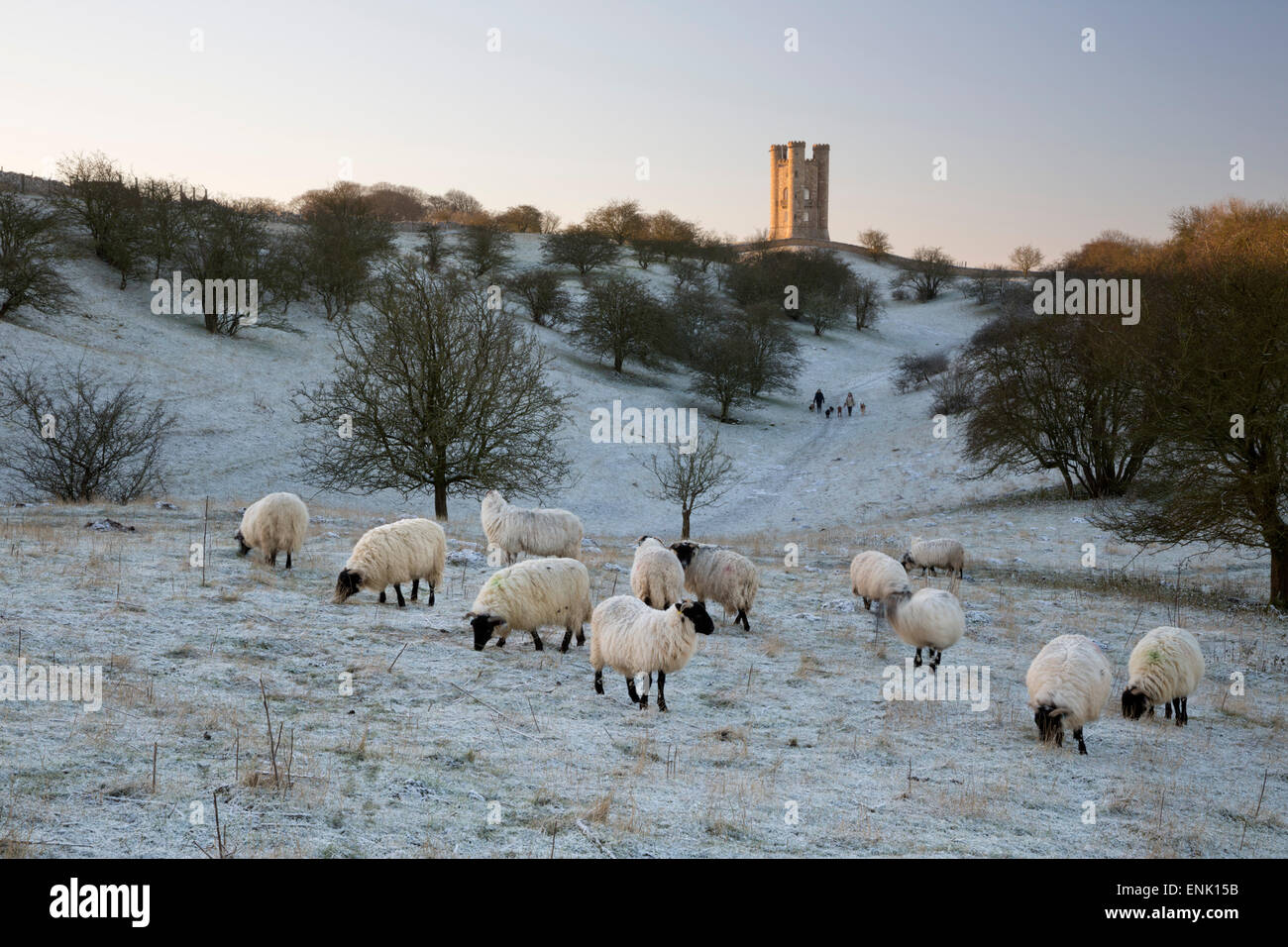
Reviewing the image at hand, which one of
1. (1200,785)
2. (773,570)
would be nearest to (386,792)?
(1200,785)

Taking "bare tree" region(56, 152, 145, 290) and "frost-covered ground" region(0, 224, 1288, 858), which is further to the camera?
"bare tree" region(56, 152, 145, 290)

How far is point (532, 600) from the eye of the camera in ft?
35.5

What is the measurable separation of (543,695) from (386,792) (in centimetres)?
295

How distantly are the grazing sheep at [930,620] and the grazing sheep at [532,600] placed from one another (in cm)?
427

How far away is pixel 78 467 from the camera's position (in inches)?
1067

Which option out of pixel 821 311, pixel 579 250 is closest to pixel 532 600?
pixel 579 250

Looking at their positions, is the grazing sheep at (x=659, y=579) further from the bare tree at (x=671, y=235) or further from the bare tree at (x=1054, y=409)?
the bare tree at (x=671, y=235)

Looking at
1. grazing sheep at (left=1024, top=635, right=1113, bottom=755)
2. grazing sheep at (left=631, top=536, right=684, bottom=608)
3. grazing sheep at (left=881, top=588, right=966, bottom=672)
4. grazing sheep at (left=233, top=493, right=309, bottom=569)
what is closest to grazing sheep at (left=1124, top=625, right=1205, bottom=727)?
grazing sheep at (left=1024, top=635, right=1113, bottom=755)

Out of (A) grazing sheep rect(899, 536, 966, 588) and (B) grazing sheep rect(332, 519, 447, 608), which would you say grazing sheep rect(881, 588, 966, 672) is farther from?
(A) grazing sheep rect(899, 536, 966, 588)

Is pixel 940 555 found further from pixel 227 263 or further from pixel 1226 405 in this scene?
pixel 227 263

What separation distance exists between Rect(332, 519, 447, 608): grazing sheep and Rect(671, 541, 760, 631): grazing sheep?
360 centimetres

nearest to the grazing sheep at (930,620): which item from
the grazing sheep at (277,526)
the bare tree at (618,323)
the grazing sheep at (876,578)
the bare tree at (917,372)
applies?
the grazing sheep at (876,578)

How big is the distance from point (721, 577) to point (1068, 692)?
17.8 feet

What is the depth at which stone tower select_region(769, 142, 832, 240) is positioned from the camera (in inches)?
6462
